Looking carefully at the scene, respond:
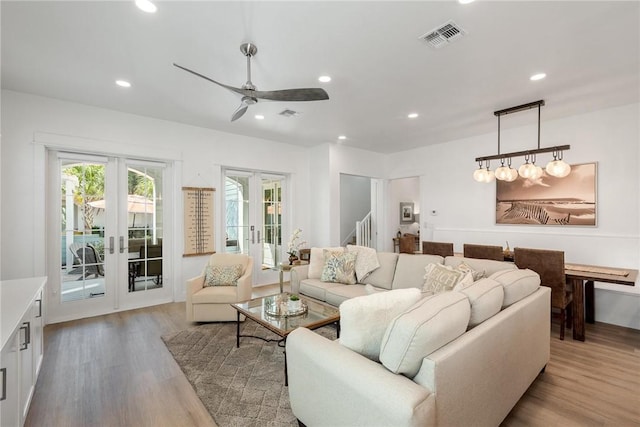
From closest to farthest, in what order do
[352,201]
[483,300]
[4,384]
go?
[4,384], [483,300], [352,201]

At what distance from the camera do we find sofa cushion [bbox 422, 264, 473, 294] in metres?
2.89

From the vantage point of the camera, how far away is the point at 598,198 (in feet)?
13.2

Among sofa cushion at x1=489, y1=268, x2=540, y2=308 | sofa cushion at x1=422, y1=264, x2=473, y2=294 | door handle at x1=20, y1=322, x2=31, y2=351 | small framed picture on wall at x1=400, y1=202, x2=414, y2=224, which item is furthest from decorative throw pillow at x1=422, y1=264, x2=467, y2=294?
small framed picture on wall at x1=400, y1=202, x2=414, y2=224

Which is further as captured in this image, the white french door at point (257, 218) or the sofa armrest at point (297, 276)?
the white french door at point (257, 218)

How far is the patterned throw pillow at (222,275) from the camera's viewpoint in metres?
3.92

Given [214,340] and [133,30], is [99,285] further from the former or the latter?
[133,30]

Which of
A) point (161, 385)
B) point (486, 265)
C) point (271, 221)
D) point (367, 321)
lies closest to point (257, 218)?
Answer: point (271, 221)

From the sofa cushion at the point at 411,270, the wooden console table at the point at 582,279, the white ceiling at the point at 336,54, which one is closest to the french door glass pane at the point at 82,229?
the white ceiling at the point at 336,54

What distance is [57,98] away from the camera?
12.0 feet

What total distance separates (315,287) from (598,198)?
159 inches

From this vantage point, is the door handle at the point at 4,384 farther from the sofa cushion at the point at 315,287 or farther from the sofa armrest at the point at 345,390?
the sofa cushion at the point at 315,287

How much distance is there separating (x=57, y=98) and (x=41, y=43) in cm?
153

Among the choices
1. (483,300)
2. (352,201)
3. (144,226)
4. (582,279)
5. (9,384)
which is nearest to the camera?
(9,384)

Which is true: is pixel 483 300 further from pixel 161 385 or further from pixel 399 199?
pixel 399 199
